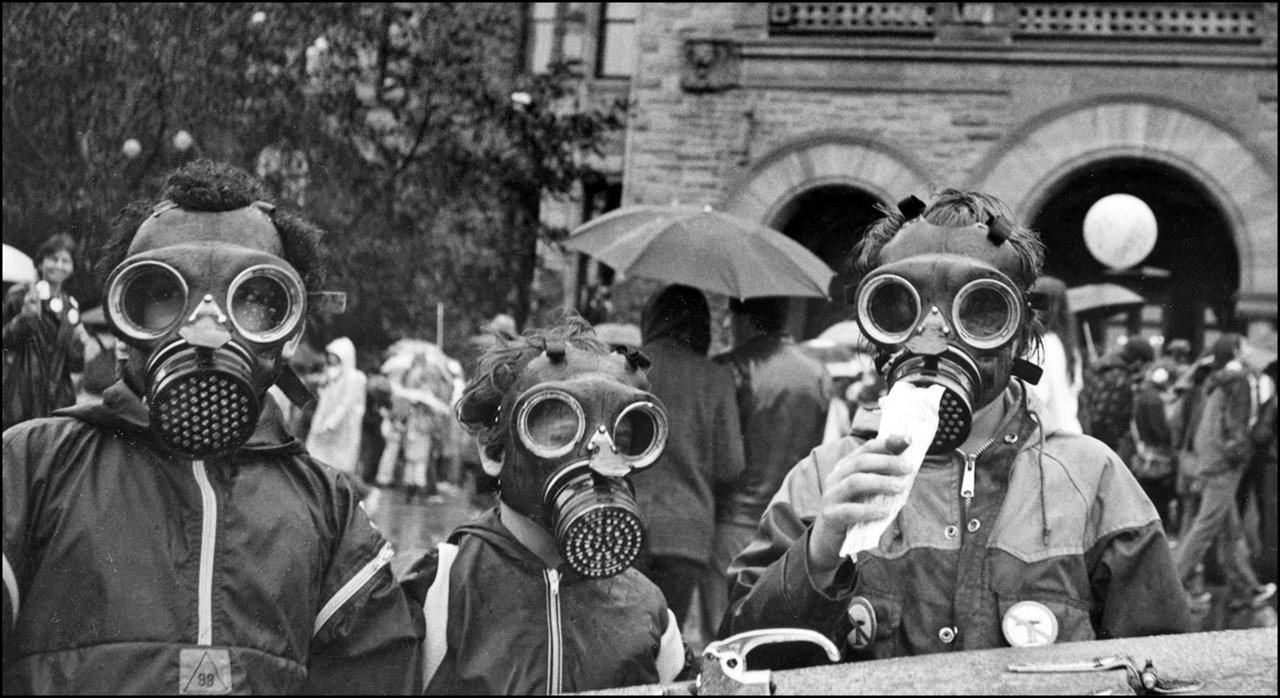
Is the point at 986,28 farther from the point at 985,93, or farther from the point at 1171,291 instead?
the point at 1171,291

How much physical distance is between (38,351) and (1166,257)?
14.9 m

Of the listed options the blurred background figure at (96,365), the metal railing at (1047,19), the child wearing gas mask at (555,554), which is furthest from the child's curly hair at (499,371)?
the metal railing at (1047,19)

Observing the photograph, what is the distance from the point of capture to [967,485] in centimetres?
331

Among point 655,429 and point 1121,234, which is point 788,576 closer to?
point 655,429

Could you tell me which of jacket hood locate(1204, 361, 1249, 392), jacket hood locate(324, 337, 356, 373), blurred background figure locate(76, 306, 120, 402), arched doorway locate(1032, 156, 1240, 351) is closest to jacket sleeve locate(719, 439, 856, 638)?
blurred background figure locate(76, 306, 120, 402)

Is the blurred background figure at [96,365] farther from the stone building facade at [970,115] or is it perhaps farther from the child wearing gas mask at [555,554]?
the stone building facade at [970,115]

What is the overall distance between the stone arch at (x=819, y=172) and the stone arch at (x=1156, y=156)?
80 centimetres

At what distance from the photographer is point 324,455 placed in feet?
46.8

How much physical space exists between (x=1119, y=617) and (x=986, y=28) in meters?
16.2

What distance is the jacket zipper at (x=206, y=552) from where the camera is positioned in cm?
304

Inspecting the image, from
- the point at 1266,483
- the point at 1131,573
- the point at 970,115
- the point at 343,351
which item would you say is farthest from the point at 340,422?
the point at 1131,573

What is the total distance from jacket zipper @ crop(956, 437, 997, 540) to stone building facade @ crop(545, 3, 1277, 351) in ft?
46.0

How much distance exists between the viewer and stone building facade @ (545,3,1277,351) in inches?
711

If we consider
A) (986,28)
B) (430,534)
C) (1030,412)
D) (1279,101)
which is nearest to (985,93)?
(986,28)
